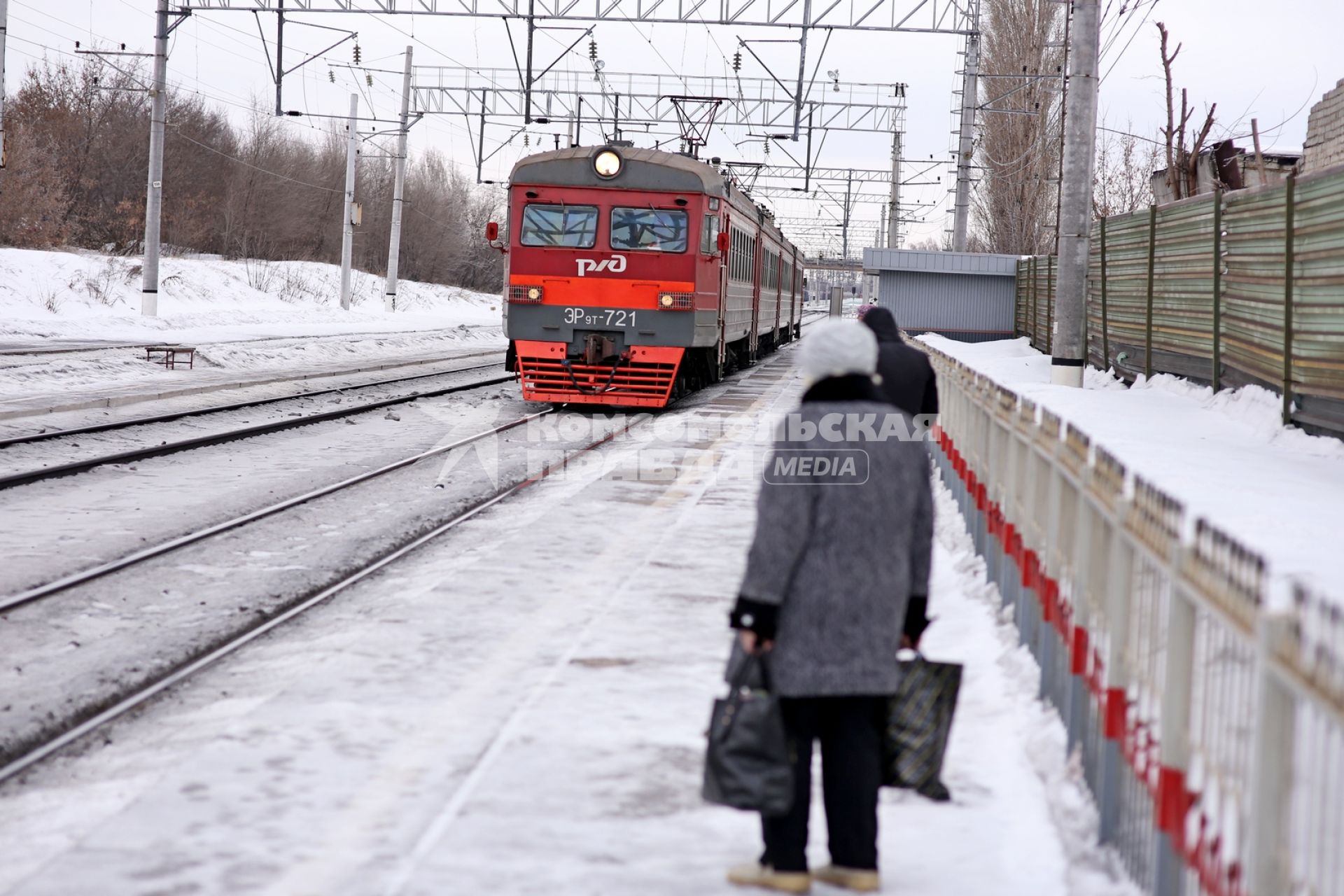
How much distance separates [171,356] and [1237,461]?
1844 cm

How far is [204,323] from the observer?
123 ft

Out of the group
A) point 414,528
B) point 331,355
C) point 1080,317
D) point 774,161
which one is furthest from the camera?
point 774,161

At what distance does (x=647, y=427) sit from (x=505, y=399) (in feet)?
13.5

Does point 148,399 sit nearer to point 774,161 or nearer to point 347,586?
point 347,586

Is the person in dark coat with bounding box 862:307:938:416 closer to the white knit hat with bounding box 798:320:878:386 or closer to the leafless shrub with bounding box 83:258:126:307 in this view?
the white knit hat with bounding box 798:320:878:386

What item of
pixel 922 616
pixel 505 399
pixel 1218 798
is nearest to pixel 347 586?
pixel 922 616

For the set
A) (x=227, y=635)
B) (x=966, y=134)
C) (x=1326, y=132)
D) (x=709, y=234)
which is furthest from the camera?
(x=966, y=134)

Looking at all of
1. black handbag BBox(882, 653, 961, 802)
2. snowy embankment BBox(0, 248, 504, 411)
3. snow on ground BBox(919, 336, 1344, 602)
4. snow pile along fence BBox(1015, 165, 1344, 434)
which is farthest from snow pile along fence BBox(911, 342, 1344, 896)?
snowy embankment BBox(0, 248, 504, 411)

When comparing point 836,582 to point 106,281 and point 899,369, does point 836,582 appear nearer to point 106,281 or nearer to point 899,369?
point 899,369

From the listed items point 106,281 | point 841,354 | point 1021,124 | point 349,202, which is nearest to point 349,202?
point 349,202

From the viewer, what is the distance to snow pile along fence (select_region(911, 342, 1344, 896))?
8.58 ft

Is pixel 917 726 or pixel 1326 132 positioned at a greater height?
pixel 1326 132

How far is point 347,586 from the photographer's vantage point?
8195 mm

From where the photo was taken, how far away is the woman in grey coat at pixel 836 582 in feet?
12.8
